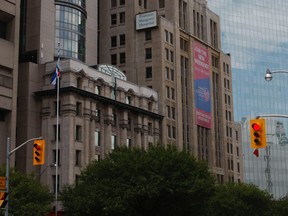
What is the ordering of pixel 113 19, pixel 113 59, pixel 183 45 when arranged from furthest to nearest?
pixel 183 45, pixel 113 19, pixel 113 59

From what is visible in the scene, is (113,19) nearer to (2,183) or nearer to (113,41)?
(113,41)

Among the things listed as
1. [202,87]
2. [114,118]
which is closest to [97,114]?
[114,118]

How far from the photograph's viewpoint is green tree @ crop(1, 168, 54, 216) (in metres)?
57.3

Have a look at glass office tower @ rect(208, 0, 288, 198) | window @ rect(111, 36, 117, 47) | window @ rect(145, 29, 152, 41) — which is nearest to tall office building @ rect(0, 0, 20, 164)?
window @ rect(145, 29, 152, 41)

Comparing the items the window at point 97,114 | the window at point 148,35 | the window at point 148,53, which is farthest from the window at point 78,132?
the window at point 148,35

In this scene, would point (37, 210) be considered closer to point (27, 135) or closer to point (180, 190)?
point (180, 190)

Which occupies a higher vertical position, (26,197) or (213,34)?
(213,34)

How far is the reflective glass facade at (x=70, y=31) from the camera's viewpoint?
94750 millimetres

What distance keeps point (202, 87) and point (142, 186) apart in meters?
58.8

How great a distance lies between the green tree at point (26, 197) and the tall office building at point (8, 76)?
54.8 ft

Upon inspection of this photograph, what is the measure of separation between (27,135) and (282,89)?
396 ft

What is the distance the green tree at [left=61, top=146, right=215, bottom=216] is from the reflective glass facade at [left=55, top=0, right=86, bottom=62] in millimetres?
36462

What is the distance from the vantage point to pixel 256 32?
181875mm

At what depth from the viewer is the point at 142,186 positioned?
58.4 m
